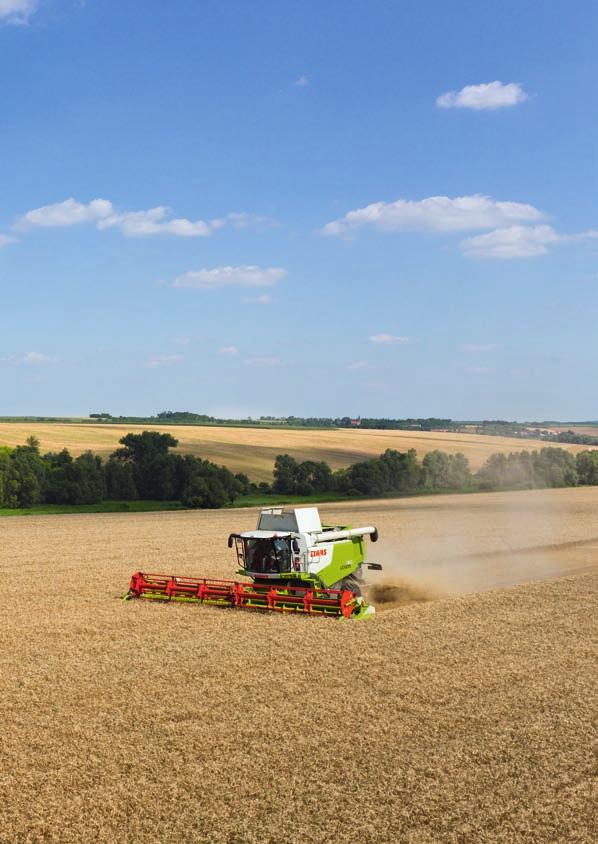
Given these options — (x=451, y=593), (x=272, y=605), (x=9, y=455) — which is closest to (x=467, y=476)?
(x=9, y=455)

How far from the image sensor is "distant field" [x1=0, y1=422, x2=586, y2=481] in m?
→ 90.2

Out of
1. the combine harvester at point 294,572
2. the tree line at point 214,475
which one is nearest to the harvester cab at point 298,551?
the combine harvester at point 294,572

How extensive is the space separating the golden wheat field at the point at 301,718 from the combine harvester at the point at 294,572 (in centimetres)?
58

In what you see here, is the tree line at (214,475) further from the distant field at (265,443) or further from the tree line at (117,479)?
the distant field at (265,443)

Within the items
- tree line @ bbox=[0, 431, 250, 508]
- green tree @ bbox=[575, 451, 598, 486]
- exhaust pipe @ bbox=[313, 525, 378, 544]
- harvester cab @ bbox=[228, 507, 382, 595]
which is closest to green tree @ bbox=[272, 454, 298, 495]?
tree line @ bbox=[0, 431, 250, 508]

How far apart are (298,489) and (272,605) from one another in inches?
2055

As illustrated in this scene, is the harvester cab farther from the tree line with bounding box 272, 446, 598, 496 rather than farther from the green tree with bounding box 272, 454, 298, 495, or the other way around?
the tree line with bounding box 272, 446, 598, 496

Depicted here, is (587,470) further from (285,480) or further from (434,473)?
(285,480)

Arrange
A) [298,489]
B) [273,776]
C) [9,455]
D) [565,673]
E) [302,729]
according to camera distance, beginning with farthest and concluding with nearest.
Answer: [298,489] < [9,455] < [565,673] < [302,729] < [273,776]

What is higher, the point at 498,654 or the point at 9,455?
the point at 9,455

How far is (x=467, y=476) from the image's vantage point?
83562 mm

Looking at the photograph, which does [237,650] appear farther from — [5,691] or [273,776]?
[273,776]

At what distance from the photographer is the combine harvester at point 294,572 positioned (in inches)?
925

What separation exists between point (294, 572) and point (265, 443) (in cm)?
8470
